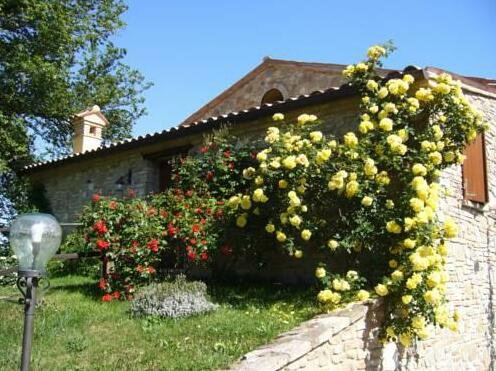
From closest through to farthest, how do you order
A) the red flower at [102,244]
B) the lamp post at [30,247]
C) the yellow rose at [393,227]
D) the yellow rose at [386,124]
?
the lamp post at [30,247], the yellow rose at [393,227], the yellow rose at [386,124], the red flower at [102,244]

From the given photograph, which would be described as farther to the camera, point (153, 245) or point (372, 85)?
point (153, 245)

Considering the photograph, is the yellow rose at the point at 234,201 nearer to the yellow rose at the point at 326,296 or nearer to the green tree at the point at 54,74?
the yellow rose at the point at 326,296

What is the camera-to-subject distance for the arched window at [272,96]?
45.7 ft

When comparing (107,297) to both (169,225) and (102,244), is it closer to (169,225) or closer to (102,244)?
(102,244)

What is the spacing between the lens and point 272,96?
14.0 meters

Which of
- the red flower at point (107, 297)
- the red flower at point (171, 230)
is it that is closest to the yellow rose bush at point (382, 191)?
the red flower at point (171, 230)

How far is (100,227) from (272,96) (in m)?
7.63

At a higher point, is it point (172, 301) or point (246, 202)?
point (246, 202)

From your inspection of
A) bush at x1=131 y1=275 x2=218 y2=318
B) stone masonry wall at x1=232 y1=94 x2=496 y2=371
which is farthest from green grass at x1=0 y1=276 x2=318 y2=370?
stone masonry wall at x1=232 y1=94 x2=496 y2=371

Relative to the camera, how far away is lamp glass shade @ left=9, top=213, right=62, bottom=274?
354cm

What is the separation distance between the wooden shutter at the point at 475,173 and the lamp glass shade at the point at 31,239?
617cm

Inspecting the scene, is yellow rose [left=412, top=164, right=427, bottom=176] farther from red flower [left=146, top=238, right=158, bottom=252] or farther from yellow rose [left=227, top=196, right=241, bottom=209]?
red flower [left=146, top=238, right=158, bottom=252]

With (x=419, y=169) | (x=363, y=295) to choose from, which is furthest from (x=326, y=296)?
(x=419, y=169)

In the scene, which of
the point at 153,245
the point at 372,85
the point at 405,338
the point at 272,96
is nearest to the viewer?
the point at 405,338
